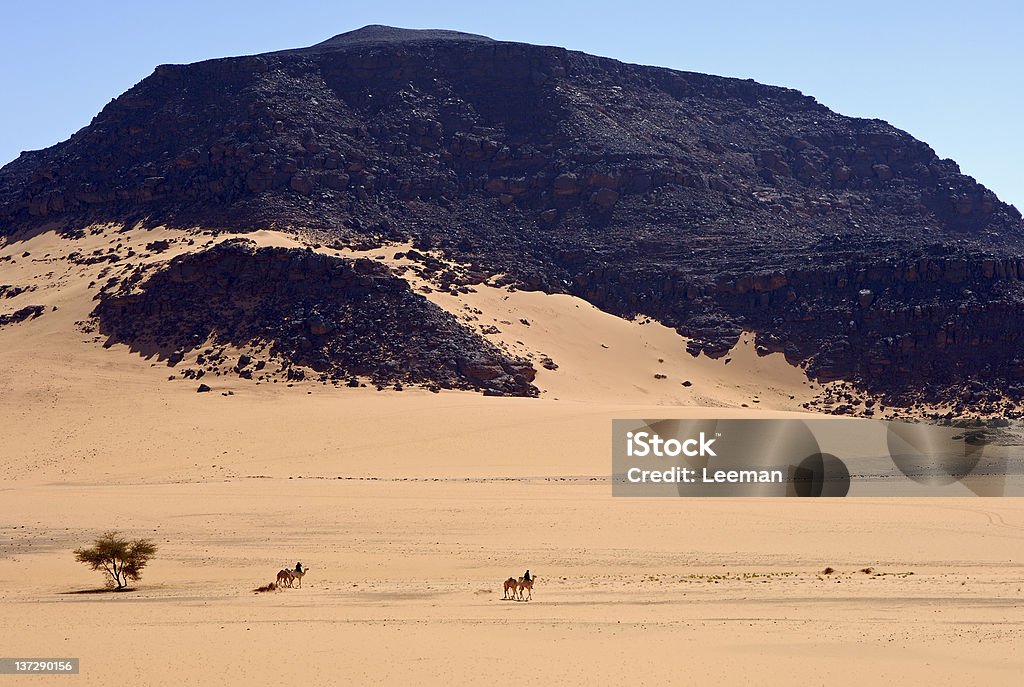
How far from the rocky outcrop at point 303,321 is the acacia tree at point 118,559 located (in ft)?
125

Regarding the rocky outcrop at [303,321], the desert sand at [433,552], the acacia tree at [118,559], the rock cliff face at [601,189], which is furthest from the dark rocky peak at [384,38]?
the acacia tree at [118,559]

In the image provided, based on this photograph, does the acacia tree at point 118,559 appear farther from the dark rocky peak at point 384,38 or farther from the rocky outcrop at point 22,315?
the dark rocky peak at point 384,38

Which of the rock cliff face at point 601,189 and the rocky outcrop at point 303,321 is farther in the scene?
the rock cliff face at point 601,189

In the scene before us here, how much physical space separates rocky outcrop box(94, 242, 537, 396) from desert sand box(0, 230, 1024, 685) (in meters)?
2.84

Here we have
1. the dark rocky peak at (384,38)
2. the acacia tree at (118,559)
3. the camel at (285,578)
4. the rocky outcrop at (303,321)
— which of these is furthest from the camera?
the dark rocky peak at (384,38)

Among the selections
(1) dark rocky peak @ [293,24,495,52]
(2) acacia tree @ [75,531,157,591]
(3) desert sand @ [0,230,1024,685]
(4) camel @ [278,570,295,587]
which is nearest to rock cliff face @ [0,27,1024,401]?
(1) dark rocky peak @ [293,24,495,52]

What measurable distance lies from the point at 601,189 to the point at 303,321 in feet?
108

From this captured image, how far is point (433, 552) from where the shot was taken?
1059 inches

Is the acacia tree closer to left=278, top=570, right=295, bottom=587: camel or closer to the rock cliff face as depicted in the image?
left=278, top=570, right=295, bottom=587: camel

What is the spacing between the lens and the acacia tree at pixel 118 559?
23500mm

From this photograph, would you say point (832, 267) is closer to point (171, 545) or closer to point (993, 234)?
point (993, 234)

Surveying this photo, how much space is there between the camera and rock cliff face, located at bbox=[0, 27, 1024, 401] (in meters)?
75.7

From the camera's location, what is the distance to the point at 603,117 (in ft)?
328

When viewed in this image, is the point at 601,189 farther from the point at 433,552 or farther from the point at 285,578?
the point at 285,578
